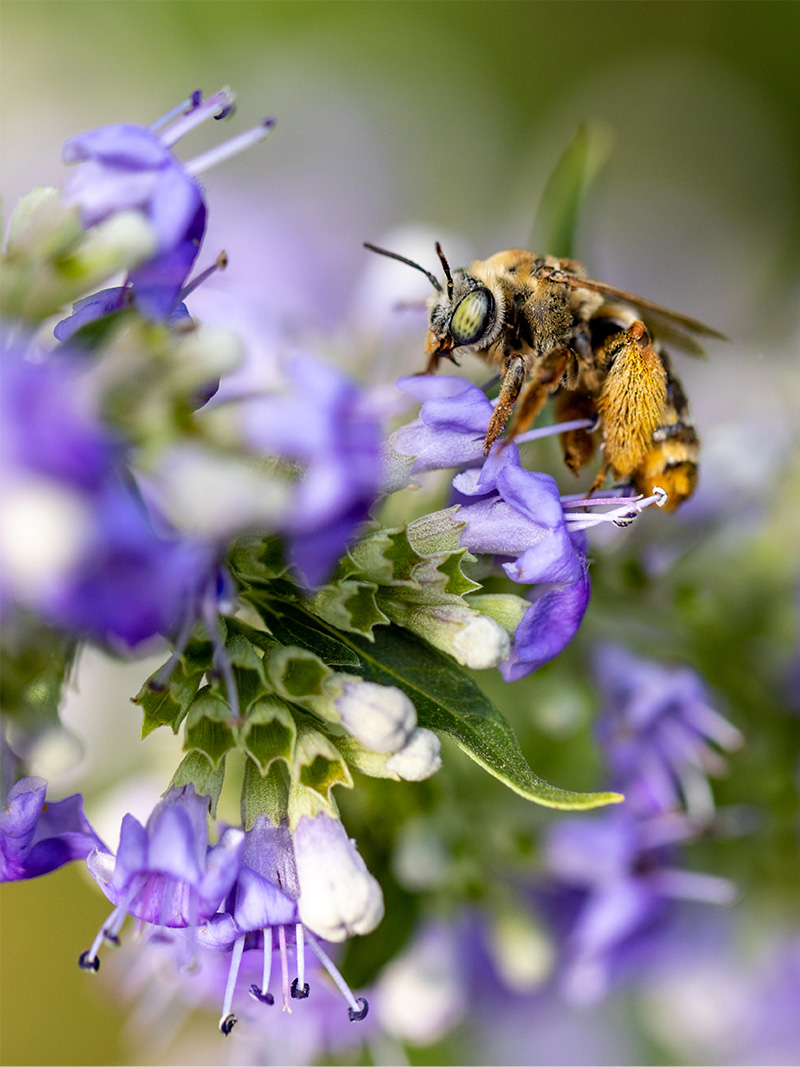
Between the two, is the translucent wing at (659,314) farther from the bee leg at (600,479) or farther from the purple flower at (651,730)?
the purple flower at (651,730)

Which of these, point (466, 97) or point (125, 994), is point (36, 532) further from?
point (466, 97)

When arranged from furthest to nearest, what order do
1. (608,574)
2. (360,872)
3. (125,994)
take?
(125,994)
(608,574)
(360,872)

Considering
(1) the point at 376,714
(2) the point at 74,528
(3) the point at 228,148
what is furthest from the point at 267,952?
(3) the point at 228,148

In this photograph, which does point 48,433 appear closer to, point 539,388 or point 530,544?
point 530,544

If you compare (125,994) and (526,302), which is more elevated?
(526,302)

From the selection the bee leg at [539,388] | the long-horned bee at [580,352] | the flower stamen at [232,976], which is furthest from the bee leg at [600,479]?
the flower stamen at [232,976]

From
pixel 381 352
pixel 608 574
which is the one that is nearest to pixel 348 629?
pixel 608 574
